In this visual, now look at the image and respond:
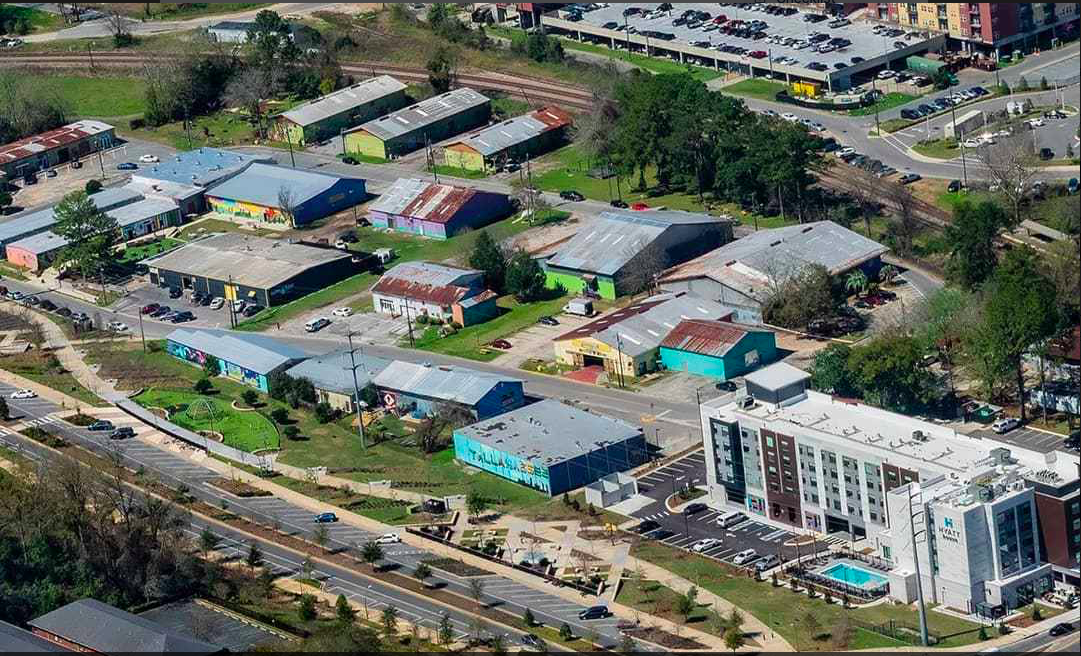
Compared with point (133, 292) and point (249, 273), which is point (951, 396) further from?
point (133, 292)

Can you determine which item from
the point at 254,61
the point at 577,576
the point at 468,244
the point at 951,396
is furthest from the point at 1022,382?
the point at 254,61

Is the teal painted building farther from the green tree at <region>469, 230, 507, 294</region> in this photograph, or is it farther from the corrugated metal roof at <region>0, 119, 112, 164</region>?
the corrugated metal roof at <region>0, 119, 112, 164</region>

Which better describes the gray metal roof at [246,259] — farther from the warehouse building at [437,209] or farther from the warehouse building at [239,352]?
the warehouse building at [239,352]

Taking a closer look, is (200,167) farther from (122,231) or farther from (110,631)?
(110,631)

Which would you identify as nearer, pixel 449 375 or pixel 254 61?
pixel 449 375

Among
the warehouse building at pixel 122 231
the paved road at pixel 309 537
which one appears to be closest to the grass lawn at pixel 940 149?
the warehouse building at pixel 122 231

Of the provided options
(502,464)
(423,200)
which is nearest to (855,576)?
(502,464)
